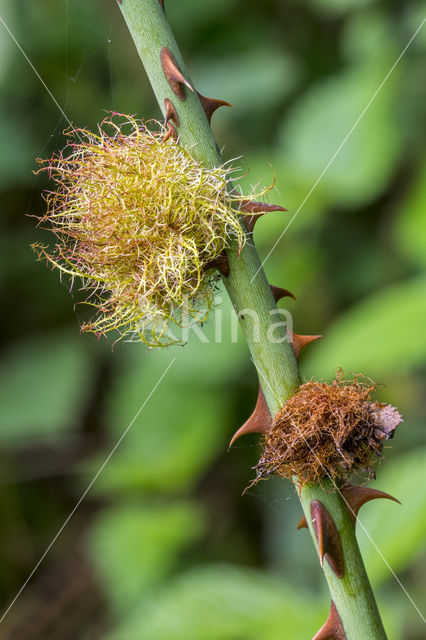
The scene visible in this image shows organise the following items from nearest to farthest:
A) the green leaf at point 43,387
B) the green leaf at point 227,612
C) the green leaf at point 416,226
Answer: the green leaf at point 227,612, the green leaf at point 416,226, the green leaf at point 43,387

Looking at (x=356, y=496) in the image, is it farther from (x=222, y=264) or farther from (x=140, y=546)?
(x=140, y=546)

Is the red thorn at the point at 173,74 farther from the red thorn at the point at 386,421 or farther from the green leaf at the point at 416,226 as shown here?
the green leaf at the point at 416,226

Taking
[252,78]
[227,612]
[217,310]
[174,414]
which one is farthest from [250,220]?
[252,78]

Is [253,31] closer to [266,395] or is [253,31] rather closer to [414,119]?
[414,119]

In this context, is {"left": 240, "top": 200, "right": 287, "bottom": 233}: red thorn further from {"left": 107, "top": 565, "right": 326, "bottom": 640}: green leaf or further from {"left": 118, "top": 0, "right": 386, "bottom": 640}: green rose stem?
{"left": 107, "top": 565, "right": 326, "bottom": 640}: green leaf

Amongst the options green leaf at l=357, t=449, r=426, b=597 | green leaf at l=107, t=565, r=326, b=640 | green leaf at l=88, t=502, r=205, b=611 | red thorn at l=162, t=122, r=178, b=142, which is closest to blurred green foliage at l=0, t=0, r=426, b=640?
green leaf at l=88, t=502, r=205, b=611

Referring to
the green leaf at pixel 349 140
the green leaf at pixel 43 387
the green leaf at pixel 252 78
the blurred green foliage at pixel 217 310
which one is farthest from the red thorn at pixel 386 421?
the green leaf at pixel 252 78
